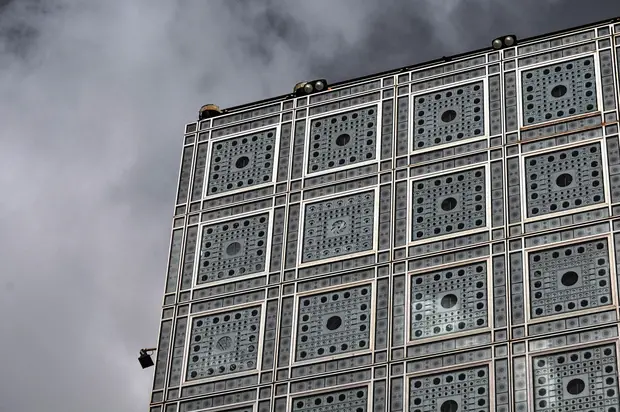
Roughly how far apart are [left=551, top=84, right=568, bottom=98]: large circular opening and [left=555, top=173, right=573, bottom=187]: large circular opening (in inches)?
80.4

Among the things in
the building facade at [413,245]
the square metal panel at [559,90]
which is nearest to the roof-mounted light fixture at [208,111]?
the building facade at [413,245]

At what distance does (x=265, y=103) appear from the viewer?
4256cm

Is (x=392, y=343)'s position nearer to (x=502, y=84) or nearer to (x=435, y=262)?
(x=435, y=262)

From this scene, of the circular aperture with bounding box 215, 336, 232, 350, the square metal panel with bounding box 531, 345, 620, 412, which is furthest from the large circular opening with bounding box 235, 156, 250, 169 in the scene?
the square metal panel with bounding box 531, 345, 620, 412

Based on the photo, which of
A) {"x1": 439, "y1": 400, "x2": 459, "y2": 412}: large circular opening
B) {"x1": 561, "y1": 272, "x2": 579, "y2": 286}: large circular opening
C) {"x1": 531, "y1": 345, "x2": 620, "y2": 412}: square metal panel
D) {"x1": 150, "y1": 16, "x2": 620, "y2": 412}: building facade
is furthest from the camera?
{"x1": 561, "y1": 272, "x2": 579, "y2": 286}: large circular opening

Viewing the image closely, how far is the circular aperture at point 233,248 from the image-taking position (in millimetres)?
40312

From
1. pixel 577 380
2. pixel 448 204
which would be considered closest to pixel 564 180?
pixel 448 204

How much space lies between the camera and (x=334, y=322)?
38.2 metres

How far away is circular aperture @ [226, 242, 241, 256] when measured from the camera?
132 ft

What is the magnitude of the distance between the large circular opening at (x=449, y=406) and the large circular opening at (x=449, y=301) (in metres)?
2.07

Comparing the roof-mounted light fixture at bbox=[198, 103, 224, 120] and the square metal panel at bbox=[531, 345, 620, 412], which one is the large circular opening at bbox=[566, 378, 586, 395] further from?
the roof-mounted light fixture at bbox=[198, 103, 224, 120]

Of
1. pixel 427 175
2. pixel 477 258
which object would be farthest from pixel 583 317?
pixel 427 175

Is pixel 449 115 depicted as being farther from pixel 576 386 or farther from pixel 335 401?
pixel 576 386

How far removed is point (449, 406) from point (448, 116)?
6.78 m
